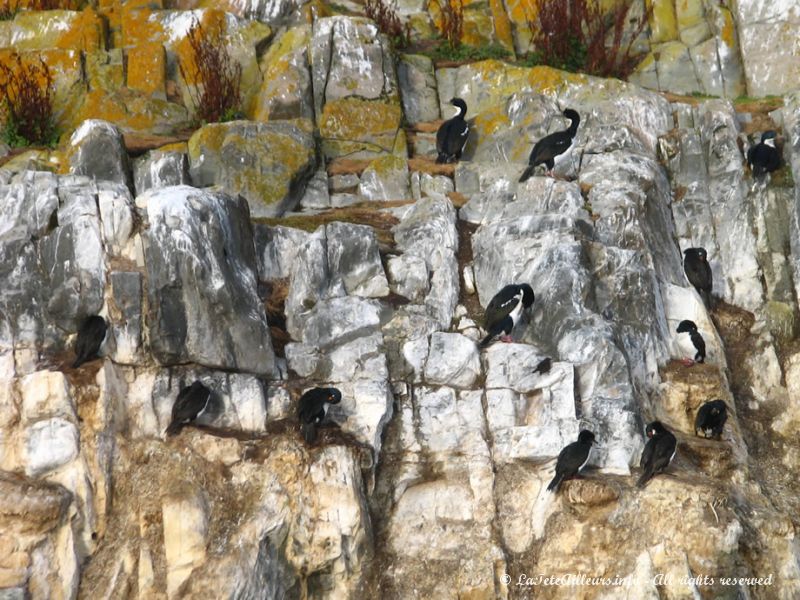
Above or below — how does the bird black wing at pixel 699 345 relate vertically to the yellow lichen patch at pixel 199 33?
below

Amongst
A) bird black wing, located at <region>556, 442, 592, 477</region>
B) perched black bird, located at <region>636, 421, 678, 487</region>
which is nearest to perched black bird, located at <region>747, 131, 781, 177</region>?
perched black bird, located at <region>636, 421, 678, 487</region>

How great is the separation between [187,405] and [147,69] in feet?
36.4

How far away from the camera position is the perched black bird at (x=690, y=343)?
1625 cm

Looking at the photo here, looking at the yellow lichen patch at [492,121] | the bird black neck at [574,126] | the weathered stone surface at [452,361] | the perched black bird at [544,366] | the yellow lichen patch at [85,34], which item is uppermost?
the yellow lichen patch at [85,34]

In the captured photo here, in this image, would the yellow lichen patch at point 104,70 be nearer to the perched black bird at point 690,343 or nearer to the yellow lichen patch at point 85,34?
the yellow lichen patch at point 85,34

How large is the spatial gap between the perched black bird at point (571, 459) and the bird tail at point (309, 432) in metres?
3.05

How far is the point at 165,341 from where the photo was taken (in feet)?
46.0

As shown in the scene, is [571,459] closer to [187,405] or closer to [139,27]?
[187,405]

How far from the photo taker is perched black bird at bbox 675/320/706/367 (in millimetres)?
16250

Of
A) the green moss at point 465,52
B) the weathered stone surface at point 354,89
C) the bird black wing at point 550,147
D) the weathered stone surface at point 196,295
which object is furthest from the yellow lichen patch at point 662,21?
the weathered stone surface at point 196,295

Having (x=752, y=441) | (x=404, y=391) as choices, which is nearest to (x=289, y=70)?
(x=404, y=391)

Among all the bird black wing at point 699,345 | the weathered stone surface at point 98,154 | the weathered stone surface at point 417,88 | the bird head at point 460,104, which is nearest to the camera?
the bird black wing at point 699,345

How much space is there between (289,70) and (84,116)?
13.6 ft

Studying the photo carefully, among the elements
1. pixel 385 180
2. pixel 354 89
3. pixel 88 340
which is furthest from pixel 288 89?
pixel 88 340
